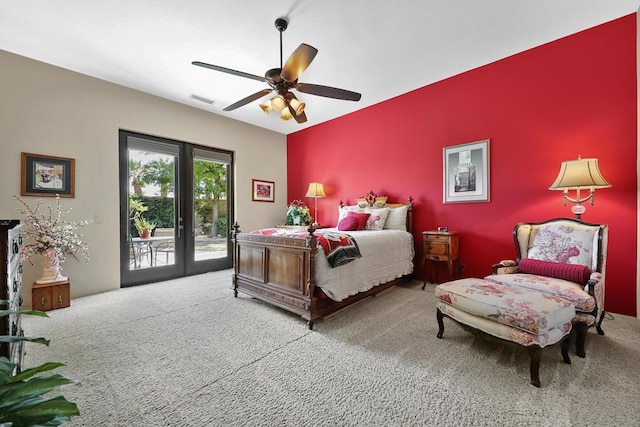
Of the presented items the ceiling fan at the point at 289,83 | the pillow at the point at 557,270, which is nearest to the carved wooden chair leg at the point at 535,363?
the pillow at the point at 557,270

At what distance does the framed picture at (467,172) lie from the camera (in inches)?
136

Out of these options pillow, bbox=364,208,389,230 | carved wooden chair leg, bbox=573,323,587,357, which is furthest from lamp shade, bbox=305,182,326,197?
carved wooden chair leg, bbox=573,323,587,357

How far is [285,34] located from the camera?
9.12 ft

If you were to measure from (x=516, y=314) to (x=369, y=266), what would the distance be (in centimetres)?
154

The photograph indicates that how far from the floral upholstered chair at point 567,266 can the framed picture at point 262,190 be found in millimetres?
4323

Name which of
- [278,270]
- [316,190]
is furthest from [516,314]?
[316,190]

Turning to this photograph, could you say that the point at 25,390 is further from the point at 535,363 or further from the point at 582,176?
the point at 582,176

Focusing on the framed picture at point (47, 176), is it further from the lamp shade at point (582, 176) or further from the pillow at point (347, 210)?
the lamp shade at point (582, 176)

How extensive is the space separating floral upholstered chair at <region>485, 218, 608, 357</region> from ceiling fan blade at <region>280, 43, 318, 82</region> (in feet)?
8.46

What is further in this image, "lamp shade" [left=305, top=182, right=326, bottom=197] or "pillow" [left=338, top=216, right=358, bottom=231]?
"lamp shade" [left=305, top=182, right=326, bottom=197]

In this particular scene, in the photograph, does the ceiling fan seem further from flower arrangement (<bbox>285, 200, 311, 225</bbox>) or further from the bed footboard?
flower arrangement (<bbox>285, 200, 311, 225</bbox>)

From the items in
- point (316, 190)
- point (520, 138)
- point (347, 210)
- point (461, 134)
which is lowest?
point (347, 210)

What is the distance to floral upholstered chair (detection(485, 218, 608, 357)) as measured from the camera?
1.98 meters

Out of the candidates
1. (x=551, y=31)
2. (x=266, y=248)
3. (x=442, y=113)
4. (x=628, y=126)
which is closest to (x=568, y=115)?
(x=628, y=126)
